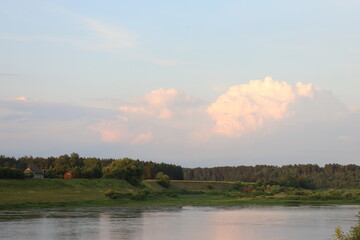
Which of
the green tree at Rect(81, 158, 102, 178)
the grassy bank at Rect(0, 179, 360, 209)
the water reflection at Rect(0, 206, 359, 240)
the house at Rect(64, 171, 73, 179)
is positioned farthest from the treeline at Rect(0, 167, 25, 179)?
the green tree at Rect(81, 158, 102, 178)

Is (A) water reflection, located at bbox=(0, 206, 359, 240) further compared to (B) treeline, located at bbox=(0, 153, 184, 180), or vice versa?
(B) treeline, located at bbox=(0, 153, 184, 180)

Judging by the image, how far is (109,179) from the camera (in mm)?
113250

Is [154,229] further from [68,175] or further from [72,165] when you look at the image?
[72,165]

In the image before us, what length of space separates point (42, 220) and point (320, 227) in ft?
98.8

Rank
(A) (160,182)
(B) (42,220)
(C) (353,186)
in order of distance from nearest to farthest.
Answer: (B) (42,220) < (A) (160,182) < (C) (353,186)

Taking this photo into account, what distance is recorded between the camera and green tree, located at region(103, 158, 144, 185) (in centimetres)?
11856

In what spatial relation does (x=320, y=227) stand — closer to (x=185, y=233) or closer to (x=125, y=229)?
(x=185, y=233)

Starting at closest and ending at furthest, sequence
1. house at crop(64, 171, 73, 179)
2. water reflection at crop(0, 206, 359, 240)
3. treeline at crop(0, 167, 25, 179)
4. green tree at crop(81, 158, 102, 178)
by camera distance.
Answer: water reflection at crop(0, 206, 359, 240) < treeline at crop(0, 167, 25, 179) < house at crop(64, 171, 73, 179) < green tree at crop(81, 158, 102, 178)

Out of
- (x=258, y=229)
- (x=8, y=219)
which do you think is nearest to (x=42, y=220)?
(x=8, y=219)

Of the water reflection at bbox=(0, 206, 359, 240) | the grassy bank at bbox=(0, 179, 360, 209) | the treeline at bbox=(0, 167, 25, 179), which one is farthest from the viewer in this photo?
the treeline at bbox=(0, 167, 25, 179)

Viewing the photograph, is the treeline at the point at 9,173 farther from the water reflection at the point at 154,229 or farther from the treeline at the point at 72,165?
the water reflection at the point at 154,229

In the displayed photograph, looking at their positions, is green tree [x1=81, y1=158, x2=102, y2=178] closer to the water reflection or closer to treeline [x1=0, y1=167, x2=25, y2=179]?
treeline [x1=0, y1=167, x2=25, y2=179]

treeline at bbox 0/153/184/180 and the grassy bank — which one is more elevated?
treeline at bbox 0/153/184/180

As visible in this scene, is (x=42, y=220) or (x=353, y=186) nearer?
(x=42, y=220)
